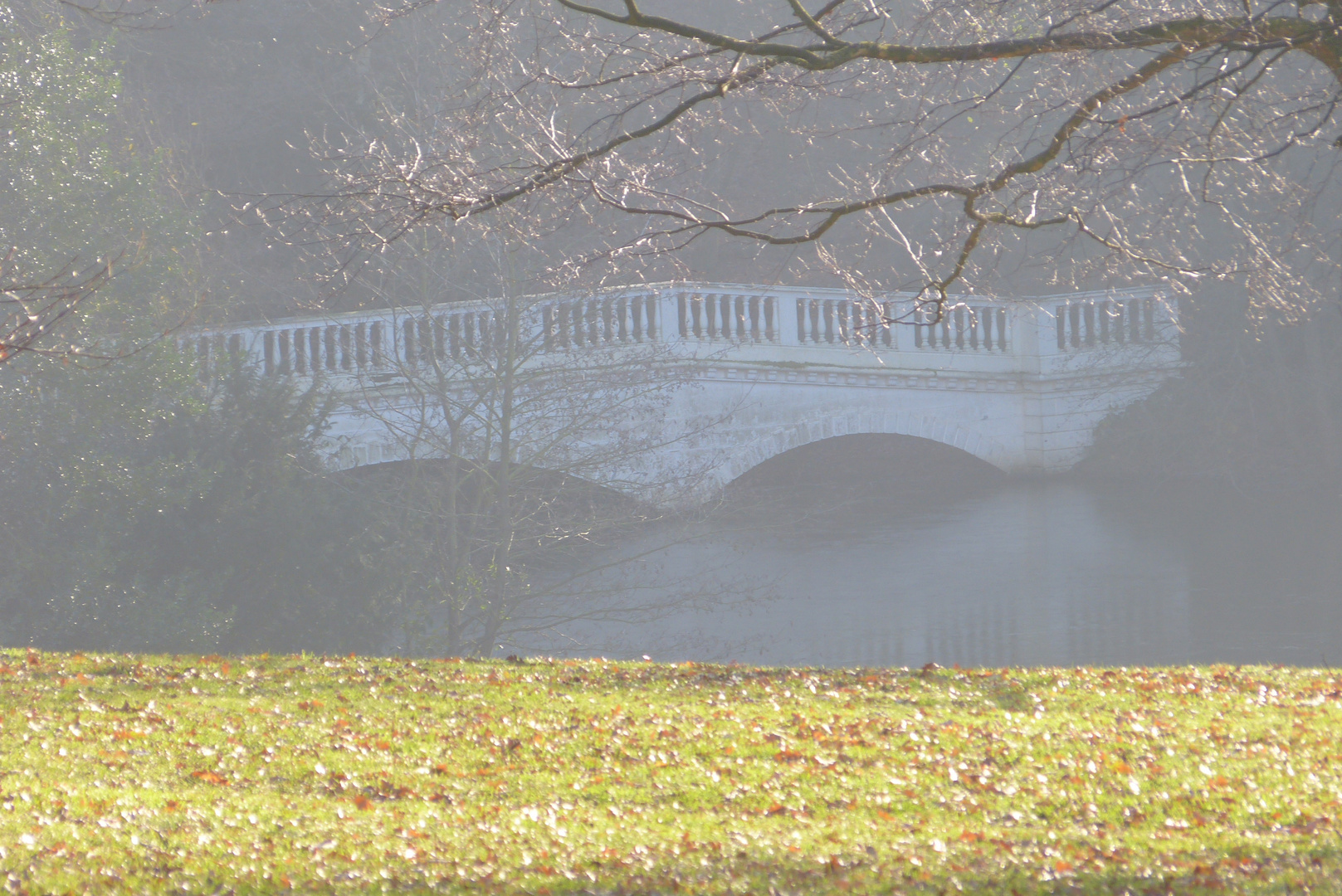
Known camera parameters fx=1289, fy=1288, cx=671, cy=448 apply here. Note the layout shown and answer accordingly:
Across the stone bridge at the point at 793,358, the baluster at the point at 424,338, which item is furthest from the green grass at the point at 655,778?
the baluster at the point at 424,338

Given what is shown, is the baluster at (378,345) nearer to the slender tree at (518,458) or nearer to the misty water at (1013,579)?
the slender tree at (518,458)

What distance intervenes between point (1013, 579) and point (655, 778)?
38.3 ft

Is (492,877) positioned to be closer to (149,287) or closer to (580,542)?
(580,542)

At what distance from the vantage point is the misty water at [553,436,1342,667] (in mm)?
14328

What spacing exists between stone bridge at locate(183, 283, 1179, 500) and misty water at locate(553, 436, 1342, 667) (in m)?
1.09

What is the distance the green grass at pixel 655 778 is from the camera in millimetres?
4223

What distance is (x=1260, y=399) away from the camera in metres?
20.0

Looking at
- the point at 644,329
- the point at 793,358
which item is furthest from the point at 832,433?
the point at 644,329

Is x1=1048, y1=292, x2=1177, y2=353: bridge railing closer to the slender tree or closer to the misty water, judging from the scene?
the misty water

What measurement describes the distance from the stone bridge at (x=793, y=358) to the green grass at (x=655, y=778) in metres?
7.32

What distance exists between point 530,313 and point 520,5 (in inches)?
199

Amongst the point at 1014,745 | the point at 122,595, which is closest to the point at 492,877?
the point at 1014,745

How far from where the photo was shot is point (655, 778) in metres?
5.79

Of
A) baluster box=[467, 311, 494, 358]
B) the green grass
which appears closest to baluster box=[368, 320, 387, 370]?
baluster box=[467, 311, 494, 358]
